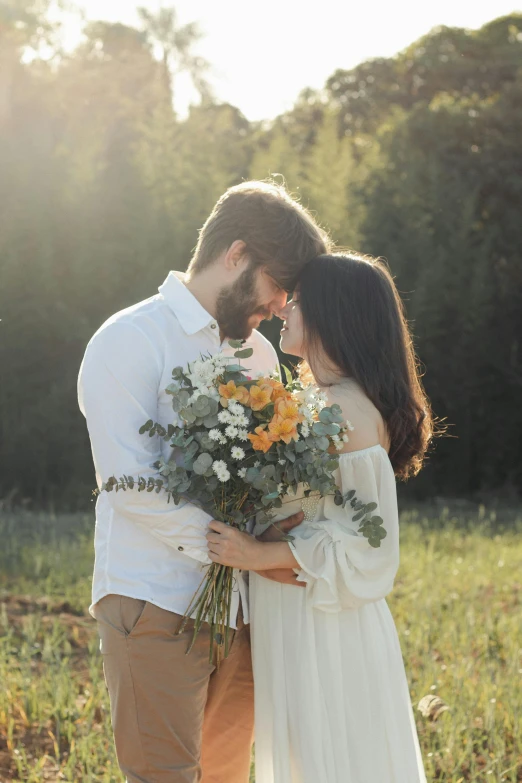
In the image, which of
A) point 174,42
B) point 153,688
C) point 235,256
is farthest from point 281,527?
point 174,42

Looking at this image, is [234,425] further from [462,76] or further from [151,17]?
[151,17]

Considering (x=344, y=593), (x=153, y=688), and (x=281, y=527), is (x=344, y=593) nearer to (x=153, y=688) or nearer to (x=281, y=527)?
(x=281, y=527)

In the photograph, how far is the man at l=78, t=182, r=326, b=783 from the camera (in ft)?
7.65

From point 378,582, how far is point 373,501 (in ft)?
0.73

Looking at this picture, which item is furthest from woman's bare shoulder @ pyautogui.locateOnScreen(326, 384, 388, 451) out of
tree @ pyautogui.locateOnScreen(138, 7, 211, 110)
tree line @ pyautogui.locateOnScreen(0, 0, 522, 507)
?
tree @ pyautogui.locateOnScreen(138, 7, 211, 110)

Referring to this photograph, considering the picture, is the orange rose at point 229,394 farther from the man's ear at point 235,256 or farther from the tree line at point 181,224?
the tree line at point 181,224

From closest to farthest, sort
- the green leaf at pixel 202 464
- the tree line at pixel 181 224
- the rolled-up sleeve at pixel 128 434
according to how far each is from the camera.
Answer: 1. the green leaf at pixel 202 464
2. the rolled-up sleeve at pixel 128 434
3. the tree line at pixel 181 224

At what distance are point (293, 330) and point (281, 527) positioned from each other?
576mm

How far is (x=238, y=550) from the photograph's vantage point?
7.58ft

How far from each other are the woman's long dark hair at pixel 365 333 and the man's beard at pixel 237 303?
0.48ft

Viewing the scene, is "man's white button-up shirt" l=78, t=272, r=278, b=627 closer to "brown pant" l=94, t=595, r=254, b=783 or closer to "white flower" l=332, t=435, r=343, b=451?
"brown pant" l=94, t=595, r=254, b=783

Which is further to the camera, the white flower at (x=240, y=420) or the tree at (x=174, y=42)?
the tree at (x=174, y=42)

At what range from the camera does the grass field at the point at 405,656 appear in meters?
3.33

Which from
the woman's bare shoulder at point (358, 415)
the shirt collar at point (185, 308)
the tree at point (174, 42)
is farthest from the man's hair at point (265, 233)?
the tree at point (174, 42)
